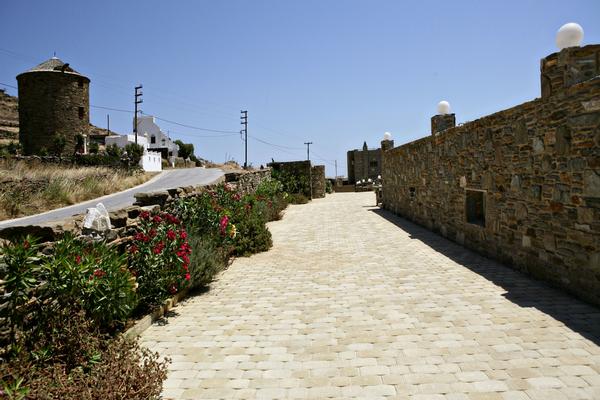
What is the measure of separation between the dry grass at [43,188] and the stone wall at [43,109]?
17779 millimetres

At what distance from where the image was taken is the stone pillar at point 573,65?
5.25 metres

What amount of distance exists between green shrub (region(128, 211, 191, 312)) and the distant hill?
142 ft

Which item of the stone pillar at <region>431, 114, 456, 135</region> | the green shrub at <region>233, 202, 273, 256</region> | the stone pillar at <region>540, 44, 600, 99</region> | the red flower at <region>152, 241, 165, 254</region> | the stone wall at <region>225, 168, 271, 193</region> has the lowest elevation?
the green shrub at <region>233, 202, 273, 256</region>

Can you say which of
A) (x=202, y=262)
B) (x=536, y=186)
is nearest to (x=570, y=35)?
(x=536, y=186)

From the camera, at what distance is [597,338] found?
4.02 meters

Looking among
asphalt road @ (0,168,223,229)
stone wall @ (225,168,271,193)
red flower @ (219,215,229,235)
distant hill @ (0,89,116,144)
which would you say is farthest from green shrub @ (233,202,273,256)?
distant hill @ (0,89,116,144)

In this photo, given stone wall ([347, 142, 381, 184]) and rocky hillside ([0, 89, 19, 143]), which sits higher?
rocky hillside ([0, 89, 19, 143])

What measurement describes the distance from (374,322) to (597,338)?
226cm

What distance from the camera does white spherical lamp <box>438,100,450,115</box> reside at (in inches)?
446

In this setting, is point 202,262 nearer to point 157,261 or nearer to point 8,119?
point 157,261

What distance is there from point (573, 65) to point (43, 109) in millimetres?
39289

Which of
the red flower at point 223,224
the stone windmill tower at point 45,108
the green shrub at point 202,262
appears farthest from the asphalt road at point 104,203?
the stone windmill tower at point 45,108

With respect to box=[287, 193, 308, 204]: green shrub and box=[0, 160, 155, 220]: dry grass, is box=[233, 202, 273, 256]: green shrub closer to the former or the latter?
box=[0, 160, 155, 220]: dry grass

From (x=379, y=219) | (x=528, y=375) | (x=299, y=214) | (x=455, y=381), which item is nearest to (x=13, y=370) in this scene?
(x=455, y=381)
